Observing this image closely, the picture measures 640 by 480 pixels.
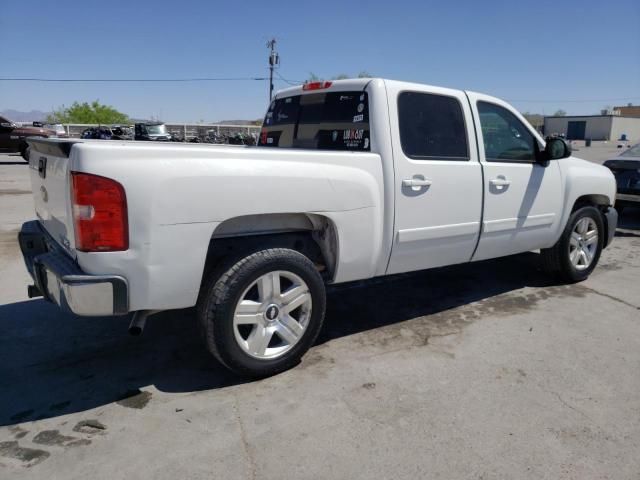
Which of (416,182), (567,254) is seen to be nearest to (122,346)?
(416,182)

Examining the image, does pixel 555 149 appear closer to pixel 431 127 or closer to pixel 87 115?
pixel 431 127

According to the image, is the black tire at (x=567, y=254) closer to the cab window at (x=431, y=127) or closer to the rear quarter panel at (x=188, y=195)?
the cab window at (x=431, y=127)

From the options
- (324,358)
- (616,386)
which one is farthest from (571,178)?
(324,358)

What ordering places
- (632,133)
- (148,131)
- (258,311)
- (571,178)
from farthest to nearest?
(632,133), (148,131), (571,178), (258,311)

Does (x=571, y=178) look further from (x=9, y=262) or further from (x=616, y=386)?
(x=9, y=262)

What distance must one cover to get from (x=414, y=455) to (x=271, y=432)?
2.49 feet

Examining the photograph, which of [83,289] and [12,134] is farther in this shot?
[12,134]

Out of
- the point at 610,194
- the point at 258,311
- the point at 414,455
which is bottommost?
the point at 414,455

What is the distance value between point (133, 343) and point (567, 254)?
427 cm

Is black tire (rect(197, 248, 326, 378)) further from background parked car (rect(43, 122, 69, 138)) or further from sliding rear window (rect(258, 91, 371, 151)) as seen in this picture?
background parked car (rect(43, 122, 69, 138))

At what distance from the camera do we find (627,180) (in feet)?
28.1

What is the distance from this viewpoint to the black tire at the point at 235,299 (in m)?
2.94

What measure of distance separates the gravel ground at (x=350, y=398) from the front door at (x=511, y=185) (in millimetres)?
667

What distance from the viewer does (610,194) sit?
548 cm
